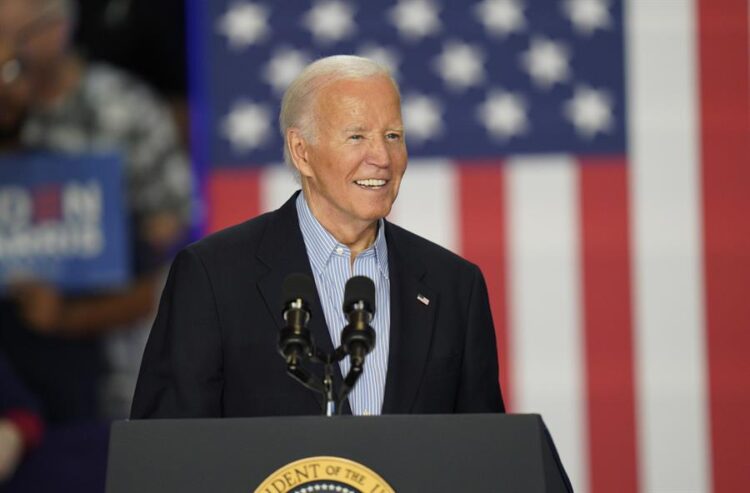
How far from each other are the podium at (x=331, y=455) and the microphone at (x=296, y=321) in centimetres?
10

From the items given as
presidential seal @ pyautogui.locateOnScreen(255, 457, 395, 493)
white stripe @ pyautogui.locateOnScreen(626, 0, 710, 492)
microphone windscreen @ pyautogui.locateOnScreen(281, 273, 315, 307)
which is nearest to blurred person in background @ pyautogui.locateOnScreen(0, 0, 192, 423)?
white stripe @ pyautogui.locateOnScreen(626, 0, 710, 492)

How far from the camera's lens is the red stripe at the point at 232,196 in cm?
488

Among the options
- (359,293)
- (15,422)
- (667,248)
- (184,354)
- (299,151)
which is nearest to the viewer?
(359,293)

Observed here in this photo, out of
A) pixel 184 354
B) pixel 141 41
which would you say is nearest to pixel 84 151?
pixel 141 41

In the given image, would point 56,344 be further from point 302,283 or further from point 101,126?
point 302,283

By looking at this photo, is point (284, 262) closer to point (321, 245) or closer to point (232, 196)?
point (321, 245)

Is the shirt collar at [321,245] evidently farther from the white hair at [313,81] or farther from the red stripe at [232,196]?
the red stripe at [232,196]

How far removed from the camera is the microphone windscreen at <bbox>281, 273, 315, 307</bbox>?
6.12 ft

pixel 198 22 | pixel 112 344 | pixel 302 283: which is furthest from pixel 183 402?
pixel 198 22

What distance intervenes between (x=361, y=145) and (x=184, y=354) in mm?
505

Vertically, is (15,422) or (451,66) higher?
(451,66)

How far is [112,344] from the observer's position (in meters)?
4.79

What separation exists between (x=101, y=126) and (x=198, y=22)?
1.87ft

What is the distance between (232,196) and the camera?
4.89 meters
